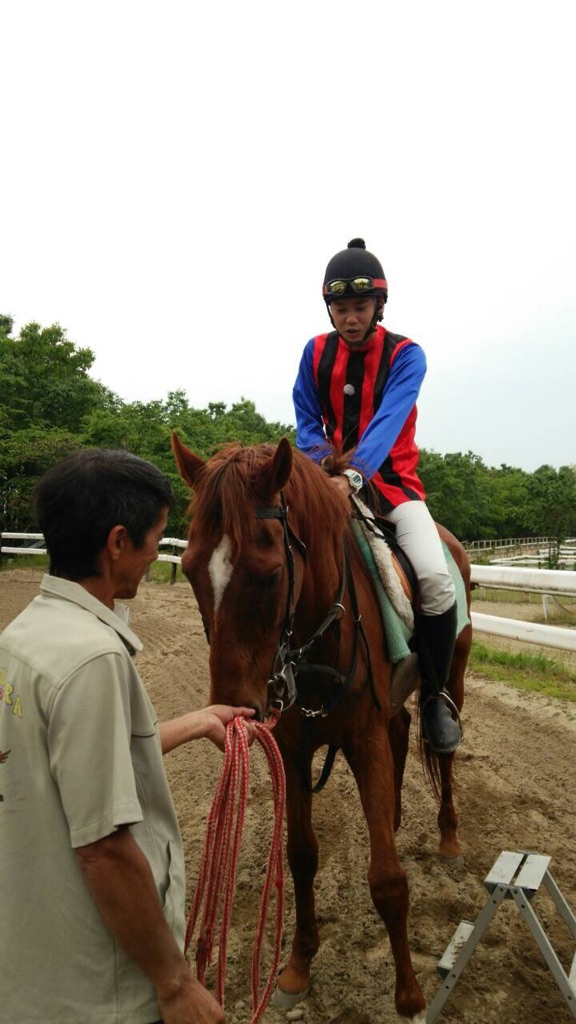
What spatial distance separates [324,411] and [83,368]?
75.6 feet

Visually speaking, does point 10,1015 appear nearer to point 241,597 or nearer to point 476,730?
point 241,597

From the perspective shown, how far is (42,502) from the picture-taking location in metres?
1.51

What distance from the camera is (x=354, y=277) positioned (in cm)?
338

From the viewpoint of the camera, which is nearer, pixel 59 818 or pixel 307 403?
pixel 59 818

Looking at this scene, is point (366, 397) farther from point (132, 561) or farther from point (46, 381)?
point (46, 381)

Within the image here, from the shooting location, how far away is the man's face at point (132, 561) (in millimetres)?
1569

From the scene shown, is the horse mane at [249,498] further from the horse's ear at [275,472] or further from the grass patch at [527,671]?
the grass patch at [527,671]

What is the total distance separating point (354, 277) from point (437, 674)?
6.81 ft

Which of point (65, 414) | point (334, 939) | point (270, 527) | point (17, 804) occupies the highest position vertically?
point (65, 414)

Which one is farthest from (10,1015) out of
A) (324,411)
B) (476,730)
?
(476,730)

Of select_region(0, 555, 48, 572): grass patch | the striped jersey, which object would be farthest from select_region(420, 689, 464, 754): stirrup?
select_region(0, 555, 48, 572): grass patch

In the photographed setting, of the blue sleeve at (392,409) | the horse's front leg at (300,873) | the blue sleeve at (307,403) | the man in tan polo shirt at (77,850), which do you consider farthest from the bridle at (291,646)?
the blue sleeve at (307,403)

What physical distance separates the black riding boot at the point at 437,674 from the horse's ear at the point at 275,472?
1.40m

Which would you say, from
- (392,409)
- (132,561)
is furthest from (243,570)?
(392,409)
